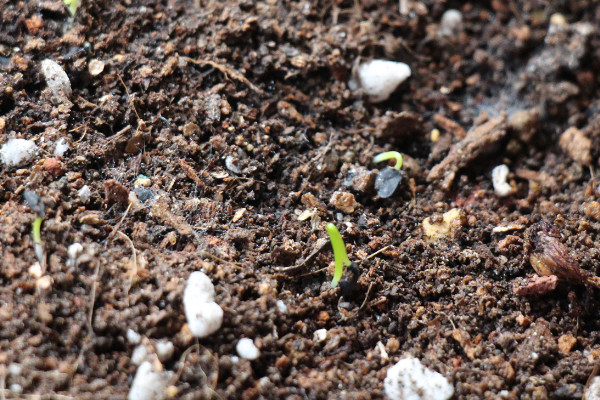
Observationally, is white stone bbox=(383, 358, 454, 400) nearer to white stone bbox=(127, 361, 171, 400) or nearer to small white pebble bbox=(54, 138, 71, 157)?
white stone bbox=(127, 361, 171, 400)

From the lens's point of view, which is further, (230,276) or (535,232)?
(535,232)

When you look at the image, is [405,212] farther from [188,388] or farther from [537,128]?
[188,388]

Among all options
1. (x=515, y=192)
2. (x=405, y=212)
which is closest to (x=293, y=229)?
(x=405, y=212)

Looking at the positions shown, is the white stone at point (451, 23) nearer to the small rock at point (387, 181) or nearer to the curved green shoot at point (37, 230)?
the small rock at point (387, 181)

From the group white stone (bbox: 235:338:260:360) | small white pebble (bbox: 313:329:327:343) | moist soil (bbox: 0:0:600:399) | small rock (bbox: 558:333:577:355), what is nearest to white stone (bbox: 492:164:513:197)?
moist soil (bbox: 0:0:600:399)

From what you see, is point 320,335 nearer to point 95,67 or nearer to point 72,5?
point 95,67
